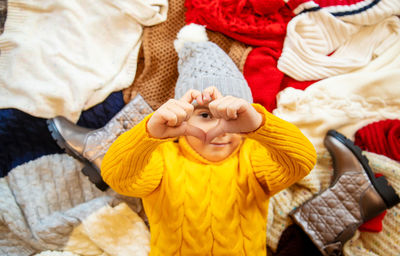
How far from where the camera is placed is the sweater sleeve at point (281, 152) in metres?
0.53

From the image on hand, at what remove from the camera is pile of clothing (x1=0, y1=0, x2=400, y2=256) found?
83cm

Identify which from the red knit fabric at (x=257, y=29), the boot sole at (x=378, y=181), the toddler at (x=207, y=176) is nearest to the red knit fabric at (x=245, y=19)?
the red knit fabric at (x=257, y=29)

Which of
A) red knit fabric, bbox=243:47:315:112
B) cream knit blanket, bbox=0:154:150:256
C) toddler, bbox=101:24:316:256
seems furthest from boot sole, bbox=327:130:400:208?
cream knit blanket, bbox=0:154:150:256

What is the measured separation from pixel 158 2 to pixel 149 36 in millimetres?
125

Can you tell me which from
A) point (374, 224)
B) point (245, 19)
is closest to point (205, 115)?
point (245, 19)

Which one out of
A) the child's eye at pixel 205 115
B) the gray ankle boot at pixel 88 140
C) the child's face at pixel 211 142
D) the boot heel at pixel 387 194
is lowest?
the gray ankle boot at pixel 88 140

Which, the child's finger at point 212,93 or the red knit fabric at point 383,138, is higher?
the child's finger at point 212,93

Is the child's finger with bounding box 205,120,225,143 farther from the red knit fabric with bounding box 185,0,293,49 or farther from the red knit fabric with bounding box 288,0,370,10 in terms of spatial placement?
the red knit fabric with bounding box 288,0,370,10

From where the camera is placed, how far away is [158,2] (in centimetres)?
96

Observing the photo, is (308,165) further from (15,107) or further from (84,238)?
(15,107)

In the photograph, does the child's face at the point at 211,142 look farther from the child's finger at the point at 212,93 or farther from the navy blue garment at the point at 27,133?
the navy blue garment at the point at 27,133

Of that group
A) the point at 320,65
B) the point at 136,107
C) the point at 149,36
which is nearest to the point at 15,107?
the point at 136,107

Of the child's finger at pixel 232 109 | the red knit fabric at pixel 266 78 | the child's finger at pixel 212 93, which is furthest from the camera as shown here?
the red knit fabric at pixel 266 78

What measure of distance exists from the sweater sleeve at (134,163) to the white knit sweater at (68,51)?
41 centimetres
